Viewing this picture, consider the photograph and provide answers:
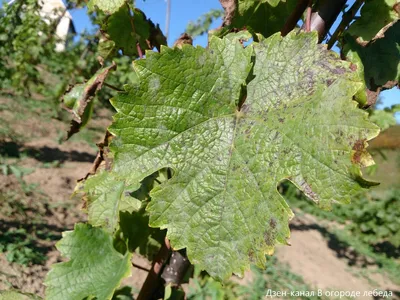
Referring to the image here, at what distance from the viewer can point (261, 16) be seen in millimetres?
1207

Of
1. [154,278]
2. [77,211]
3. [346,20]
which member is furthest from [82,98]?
[77,211]

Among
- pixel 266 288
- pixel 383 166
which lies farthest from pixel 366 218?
pixel 266 288

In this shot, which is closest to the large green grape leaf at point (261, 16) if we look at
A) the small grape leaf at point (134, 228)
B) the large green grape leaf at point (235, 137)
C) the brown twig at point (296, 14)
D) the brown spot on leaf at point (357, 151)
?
the brown twig at point (296, 14)

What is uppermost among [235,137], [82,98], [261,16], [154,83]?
[261,16]

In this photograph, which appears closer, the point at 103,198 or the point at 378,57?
the point at 378,57

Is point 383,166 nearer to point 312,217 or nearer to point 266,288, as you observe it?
point 312,217

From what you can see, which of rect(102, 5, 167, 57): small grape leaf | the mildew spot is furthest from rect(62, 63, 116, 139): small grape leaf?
the mildew spot

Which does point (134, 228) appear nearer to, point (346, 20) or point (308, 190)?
point (308, 190)

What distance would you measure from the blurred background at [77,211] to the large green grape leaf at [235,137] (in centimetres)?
115

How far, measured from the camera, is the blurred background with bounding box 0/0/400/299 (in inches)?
154

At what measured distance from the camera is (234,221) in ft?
2.83

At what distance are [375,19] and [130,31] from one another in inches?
29.2

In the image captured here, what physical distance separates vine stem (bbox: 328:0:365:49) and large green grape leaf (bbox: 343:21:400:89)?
0.10 metres

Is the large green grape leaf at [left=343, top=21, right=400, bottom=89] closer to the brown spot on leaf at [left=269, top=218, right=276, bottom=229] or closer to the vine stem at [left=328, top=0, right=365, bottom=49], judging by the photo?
the vine stem at [left=328, top=0, right=365, bottom=49]
